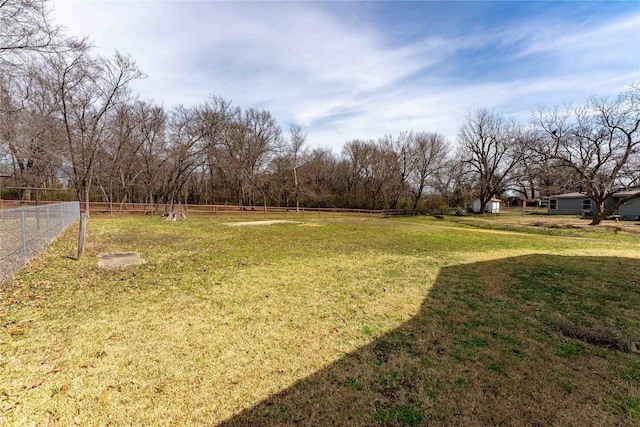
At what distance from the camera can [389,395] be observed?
2.65 metres

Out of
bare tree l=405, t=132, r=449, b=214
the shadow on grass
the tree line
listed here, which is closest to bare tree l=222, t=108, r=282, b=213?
the tree line

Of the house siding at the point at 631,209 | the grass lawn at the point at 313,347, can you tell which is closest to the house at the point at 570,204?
the house siding at the point at 631,209

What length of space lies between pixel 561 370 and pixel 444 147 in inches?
1697

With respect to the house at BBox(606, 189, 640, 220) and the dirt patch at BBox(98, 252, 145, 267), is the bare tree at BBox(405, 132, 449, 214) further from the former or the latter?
the dirt patch at BBox(98, 252, 145, 267)

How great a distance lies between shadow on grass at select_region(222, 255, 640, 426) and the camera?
2412 millimetres

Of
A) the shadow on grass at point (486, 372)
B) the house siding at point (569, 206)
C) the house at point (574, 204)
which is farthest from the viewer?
the house siding at point (569, 206)

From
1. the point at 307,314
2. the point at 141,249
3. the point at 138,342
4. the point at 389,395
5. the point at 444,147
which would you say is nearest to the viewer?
the point at 389,395

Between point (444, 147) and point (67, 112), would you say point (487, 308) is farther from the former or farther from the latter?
point (444, 147)

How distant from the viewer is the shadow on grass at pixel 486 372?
7.91ft

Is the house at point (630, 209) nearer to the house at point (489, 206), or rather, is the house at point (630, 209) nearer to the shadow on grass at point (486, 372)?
the house at point (489, 206)

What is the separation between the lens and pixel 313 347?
3451mm

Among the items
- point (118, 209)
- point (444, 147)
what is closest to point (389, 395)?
point (118, 209)

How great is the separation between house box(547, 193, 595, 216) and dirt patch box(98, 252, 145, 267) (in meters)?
42.6

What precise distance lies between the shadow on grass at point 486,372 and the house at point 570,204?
3748 cm
